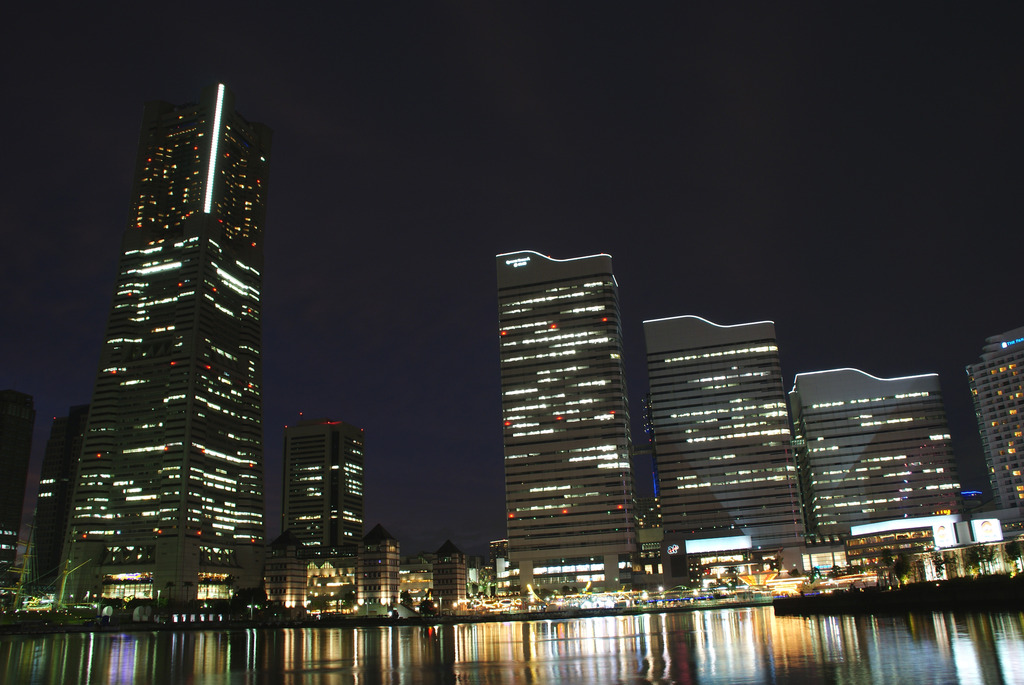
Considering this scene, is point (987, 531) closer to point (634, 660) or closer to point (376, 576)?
point (634, 660)

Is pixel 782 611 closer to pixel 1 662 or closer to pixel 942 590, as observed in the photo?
pixel 942 590

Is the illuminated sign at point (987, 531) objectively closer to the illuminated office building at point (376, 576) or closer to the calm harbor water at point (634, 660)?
the calm harbor water at point (634, 660)

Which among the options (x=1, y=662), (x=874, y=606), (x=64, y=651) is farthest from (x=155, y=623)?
(x=874, y=606)

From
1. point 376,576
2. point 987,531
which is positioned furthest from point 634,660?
point 376,576

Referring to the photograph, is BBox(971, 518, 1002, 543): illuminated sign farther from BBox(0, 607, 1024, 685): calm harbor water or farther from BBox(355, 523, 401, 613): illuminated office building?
BBox(355, 523, 401, 613): illuminated office building

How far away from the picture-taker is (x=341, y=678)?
1841 inches

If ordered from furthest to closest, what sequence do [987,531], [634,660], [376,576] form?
[376,576], [987,531], [634,660]

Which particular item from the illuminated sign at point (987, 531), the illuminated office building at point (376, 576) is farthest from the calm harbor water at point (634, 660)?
the illuminated office building at point (376, 576)

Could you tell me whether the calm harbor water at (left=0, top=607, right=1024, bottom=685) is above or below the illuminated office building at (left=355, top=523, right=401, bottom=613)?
below

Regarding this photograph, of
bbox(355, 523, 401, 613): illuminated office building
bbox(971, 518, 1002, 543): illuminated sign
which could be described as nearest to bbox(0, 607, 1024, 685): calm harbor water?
bbox(971, 518, 1002, 543): illuminated sign

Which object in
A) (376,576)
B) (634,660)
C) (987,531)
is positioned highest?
(987,531)

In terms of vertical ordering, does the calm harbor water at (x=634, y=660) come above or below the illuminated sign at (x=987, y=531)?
below

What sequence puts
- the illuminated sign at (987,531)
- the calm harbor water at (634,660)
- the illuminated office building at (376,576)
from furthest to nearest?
the illuminated office building at (376,576) → the illuminated sign at (987,531) → the calm harbor water at (634,660)

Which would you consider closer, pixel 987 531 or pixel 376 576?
pixel 987 531
